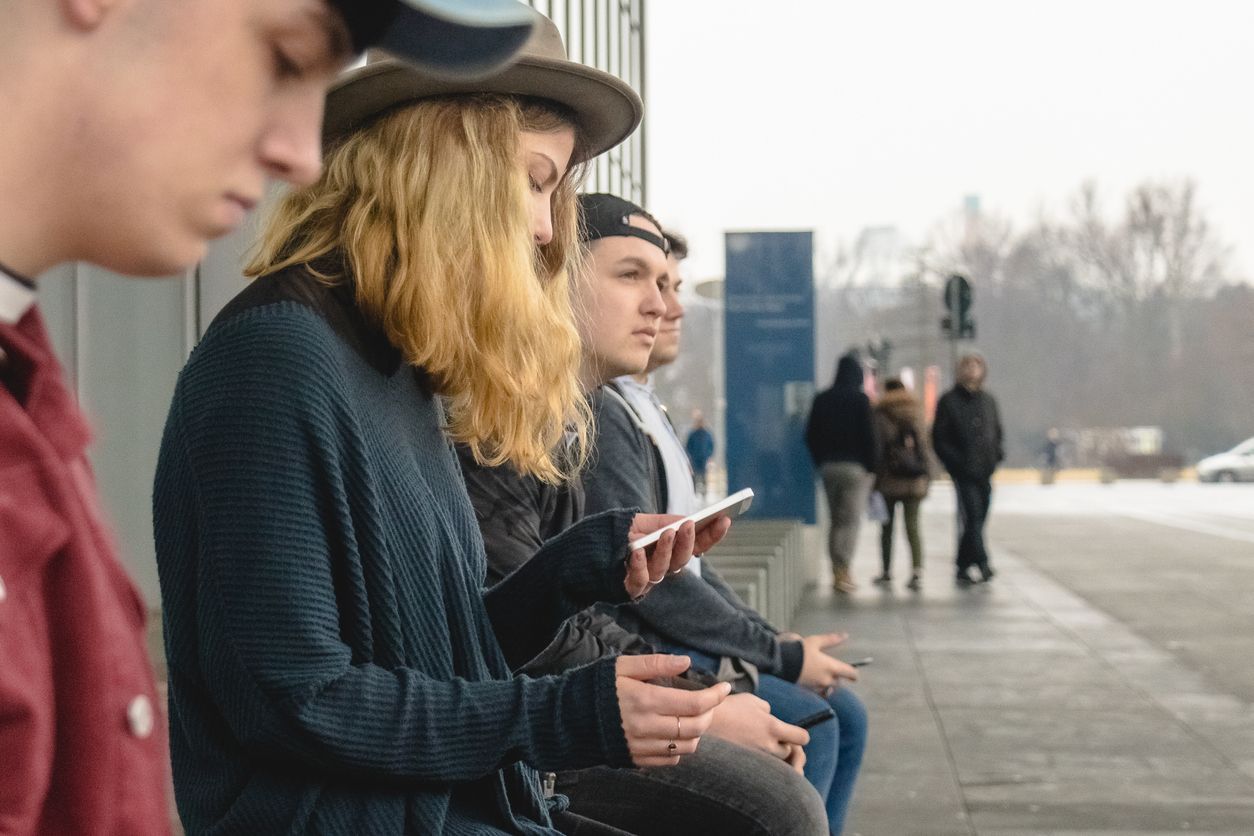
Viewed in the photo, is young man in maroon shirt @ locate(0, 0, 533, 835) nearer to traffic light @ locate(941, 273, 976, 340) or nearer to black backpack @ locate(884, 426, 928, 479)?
black backpack @ locate(884, 426, 928, 479)

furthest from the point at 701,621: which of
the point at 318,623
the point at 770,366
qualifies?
the point at 770,366

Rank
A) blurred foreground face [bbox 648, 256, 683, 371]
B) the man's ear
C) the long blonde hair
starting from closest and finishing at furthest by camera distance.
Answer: the man's ear → the long blonde hair → blurred foreground face [bbox 648, 256, 683, 371]

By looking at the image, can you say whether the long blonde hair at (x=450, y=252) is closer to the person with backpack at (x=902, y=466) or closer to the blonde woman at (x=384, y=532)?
the blonde woman at (x=384, y=532)

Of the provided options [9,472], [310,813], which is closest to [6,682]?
[9,472]

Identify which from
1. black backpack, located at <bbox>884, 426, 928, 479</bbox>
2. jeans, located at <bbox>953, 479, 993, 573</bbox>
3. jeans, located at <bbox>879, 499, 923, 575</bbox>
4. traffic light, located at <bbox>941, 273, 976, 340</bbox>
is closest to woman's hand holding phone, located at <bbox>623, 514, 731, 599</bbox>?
jeans, located at <bbox>953, 479, 993, 573</bbox>

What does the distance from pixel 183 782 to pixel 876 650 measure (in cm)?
760

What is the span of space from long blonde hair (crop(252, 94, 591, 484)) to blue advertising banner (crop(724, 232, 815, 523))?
40.9 ft

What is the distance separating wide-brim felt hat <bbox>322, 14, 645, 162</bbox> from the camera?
196 cm

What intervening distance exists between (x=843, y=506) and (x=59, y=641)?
1222 cm

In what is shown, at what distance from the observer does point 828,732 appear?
3.31 m

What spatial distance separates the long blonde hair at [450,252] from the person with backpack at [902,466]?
11.2 metres

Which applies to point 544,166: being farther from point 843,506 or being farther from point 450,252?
point 843,506

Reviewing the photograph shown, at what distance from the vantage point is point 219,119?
775 mm

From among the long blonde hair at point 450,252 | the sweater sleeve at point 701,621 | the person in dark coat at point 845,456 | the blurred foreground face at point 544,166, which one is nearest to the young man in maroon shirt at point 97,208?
the long blonde hair at point 450,252
